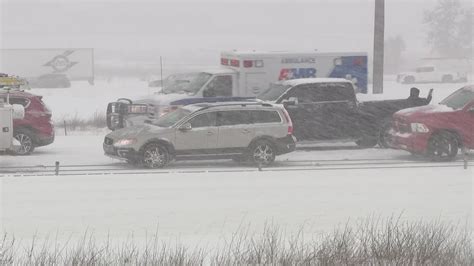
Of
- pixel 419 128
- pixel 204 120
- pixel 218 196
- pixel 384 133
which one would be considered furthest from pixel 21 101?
pixel 419 128

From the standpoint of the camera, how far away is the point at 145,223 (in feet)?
38.7

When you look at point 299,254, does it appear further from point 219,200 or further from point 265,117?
point 265,117

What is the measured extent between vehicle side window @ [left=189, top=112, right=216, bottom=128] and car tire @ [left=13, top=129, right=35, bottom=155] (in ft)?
14.5

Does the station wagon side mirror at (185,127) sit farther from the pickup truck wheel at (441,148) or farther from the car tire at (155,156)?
the pickup truck wheel at (441,148)

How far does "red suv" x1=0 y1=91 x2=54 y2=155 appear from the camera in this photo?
20.4m

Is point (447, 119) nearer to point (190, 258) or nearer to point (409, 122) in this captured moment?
point (409, 122)

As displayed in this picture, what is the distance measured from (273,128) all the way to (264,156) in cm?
68

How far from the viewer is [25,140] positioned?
67.7ft

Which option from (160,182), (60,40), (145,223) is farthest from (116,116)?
(60,40)

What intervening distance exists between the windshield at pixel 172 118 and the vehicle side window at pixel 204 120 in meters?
0.28

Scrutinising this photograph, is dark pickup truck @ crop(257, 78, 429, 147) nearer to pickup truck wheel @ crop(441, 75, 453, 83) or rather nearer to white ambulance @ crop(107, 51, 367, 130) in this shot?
white ambulance @ crop(107, 51, 367, 130)

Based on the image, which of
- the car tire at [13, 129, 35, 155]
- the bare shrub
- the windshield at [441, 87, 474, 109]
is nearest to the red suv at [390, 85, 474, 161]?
the windshield at [441, 87, 474, 109]

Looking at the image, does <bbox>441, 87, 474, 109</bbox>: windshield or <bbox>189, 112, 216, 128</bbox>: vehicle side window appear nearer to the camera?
<bbox>189, 112, 216, 128</bbox>: vehicle side window

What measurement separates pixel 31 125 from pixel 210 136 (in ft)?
15.5
